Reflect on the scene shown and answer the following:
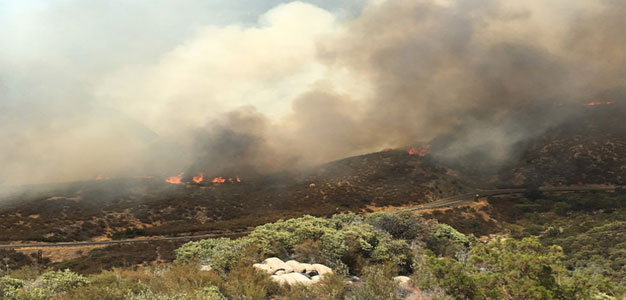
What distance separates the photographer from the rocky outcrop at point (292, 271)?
1443cm

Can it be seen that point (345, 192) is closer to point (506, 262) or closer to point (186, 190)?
point (186, 190)

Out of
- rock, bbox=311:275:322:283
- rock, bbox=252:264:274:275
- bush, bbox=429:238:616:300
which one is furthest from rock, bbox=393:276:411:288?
rock, bbox=252:264:274:275

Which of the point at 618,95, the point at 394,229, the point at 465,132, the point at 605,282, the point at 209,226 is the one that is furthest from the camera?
the point at 465,132

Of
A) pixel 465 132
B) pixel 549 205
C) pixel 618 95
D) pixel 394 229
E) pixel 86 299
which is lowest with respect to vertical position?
pixel 549 205

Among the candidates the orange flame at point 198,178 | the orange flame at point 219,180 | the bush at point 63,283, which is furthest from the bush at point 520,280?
the orange flame at point 198,178

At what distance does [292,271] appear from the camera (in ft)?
53.0

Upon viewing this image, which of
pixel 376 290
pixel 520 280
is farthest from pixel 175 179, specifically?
pixel 520 280

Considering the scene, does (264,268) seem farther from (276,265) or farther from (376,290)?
(376,290)

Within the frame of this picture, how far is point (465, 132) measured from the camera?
135750 mm

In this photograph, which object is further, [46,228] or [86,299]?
[46,228]

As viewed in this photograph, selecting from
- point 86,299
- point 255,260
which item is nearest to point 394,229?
point 255,260

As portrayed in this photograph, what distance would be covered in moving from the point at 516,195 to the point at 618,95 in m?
86.4

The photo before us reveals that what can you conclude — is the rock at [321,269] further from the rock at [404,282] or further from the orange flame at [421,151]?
the orange flame at [421,151]

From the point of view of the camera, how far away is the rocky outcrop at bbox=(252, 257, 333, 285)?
14430 mm
